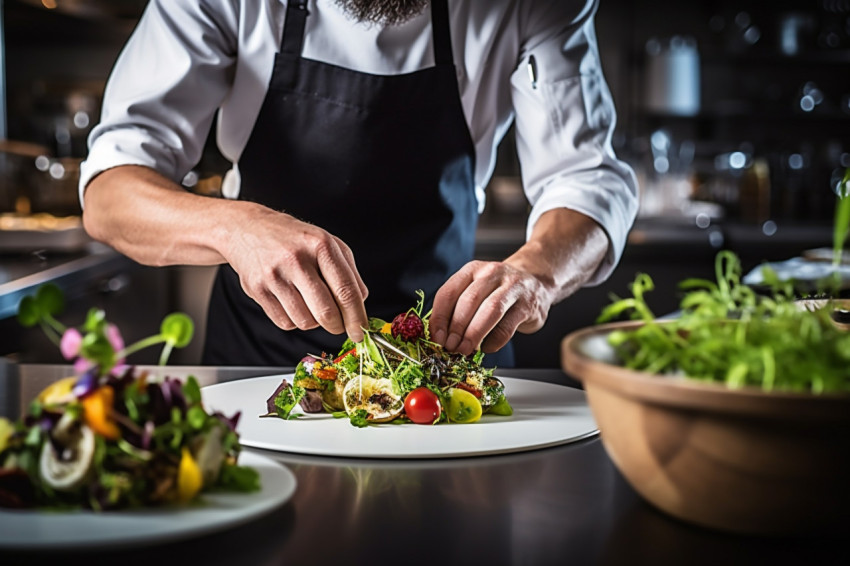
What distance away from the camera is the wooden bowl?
1.92 ft

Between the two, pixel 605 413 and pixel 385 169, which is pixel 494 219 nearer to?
pixel 385 169

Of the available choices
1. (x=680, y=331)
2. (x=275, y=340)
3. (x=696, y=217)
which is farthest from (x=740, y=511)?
(x=696, y=217)

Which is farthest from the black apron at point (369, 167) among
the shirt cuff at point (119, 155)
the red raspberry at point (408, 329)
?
the red raspberry at point (408, 329)

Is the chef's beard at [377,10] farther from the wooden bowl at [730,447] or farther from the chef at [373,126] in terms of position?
the wooden bowl at [730,447]

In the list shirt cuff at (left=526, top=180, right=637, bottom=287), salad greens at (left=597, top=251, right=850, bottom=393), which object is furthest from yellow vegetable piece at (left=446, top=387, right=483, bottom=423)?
shirt cuff at (left=526, top=180, right=637, bottom=287)

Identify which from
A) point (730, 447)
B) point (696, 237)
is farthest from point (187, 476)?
point (696, 237)

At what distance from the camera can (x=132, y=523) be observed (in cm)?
64

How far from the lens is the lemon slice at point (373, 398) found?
1.08 meters

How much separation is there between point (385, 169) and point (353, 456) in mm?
987

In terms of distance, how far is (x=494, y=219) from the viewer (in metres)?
4.80

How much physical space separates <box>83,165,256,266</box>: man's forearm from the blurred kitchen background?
107cm

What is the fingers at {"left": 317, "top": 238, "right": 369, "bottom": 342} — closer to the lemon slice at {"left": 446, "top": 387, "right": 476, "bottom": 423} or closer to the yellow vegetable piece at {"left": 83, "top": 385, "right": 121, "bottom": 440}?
the lemon slice at {"left": 446, "top": 387, "right": 476, "bottom": 423}

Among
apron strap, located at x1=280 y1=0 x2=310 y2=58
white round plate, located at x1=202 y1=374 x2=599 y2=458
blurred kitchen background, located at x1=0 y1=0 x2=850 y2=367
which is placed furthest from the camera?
blurred kitchen background, located at x1=0 y1=0 x2=850 y2=367

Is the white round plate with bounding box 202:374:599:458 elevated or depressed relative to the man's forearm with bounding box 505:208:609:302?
depressed
